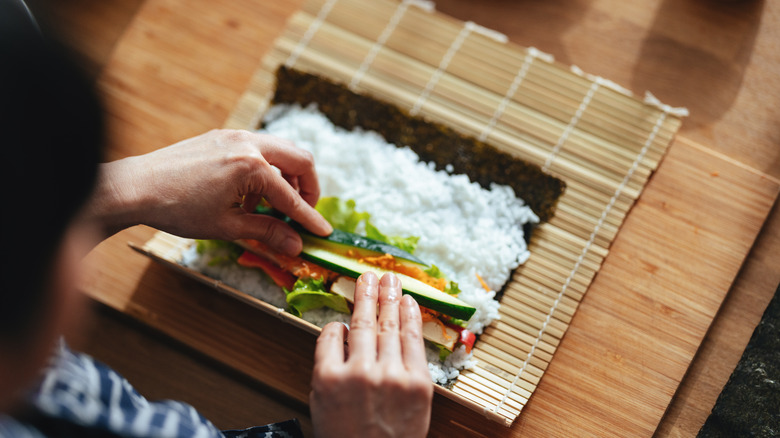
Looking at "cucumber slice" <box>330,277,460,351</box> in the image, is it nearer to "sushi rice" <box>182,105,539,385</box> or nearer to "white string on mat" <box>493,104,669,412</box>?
"sushi rice" <box>182,105,539,385</box>

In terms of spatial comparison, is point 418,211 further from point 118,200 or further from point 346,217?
point 118,200

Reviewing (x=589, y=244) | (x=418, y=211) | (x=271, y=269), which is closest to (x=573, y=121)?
(x=589, y=244)

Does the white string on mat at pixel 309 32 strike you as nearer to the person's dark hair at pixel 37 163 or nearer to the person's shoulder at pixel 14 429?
the person's dark hair at pixel 37 163

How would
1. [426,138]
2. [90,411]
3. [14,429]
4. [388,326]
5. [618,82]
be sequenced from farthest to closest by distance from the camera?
[618,82], [426,138], [388,326], [90,411], [14,429]

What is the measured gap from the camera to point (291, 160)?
1.48 meters

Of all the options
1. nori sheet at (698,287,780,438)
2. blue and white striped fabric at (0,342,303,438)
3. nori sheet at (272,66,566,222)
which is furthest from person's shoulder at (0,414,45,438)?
nori sheet at (698,287,780,438)

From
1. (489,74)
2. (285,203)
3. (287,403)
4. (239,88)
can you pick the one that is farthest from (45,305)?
(489,74)

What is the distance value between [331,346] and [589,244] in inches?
36.1

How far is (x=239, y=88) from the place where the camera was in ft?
6.43

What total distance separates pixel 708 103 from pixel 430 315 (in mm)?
1280

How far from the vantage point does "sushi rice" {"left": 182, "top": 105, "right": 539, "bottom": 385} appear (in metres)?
1.58

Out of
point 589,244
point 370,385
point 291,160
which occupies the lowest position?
point 370,385

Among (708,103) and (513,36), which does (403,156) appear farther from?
(708,103)

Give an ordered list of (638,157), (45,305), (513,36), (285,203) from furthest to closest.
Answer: (513,36)
(638,157)
(285,203)
(45,305)
